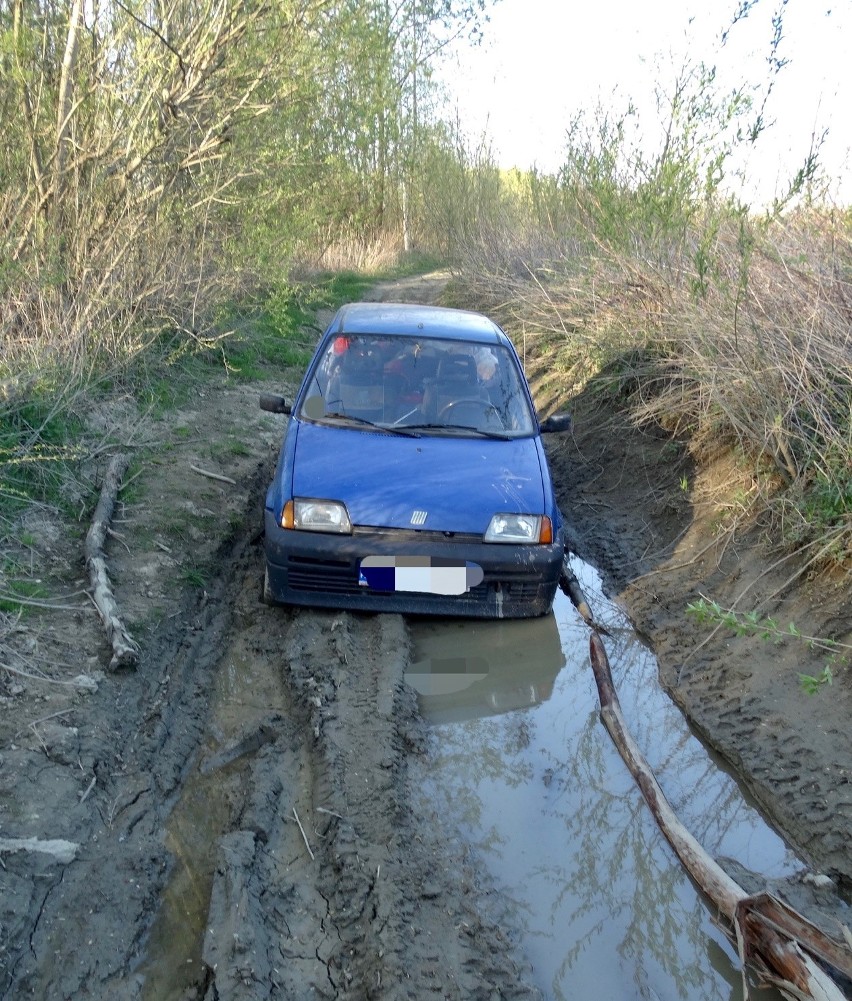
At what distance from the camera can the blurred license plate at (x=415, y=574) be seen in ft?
15.8

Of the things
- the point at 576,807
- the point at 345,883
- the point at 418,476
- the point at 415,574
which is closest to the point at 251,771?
the point at 345,883

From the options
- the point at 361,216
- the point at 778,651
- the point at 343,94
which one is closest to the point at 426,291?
the point at 361,216

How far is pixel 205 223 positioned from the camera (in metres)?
10.0

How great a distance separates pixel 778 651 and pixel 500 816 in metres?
2.06

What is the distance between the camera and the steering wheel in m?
5.71

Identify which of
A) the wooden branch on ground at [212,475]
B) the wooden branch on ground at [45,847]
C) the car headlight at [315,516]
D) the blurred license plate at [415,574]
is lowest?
the wooden branch on ground at [212,475]

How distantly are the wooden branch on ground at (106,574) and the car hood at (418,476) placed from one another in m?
1.19

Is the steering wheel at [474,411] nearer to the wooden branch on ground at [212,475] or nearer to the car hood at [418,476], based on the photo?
the car hood at [418,476]

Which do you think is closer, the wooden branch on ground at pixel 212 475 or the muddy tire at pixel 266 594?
the muddy tire at pixel 266 594

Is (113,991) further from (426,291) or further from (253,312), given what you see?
(426,291)

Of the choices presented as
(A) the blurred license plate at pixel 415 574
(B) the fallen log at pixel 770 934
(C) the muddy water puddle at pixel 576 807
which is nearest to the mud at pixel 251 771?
(C) the muddy water puddle at pixel 576 807

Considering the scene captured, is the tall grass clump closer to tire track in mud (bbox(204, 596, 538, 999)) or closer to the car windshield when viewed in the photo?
the car windshield

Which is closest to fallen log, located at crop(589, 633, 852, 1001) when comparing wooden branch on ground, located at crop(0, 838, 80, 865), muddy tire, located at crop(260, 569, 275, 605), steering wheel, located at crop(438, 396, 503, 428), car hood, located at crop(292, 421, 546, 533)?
car hood, located at crop(292, 421, 546, 533)

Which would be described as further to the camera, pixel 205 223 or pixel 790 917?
pixel 205 223
